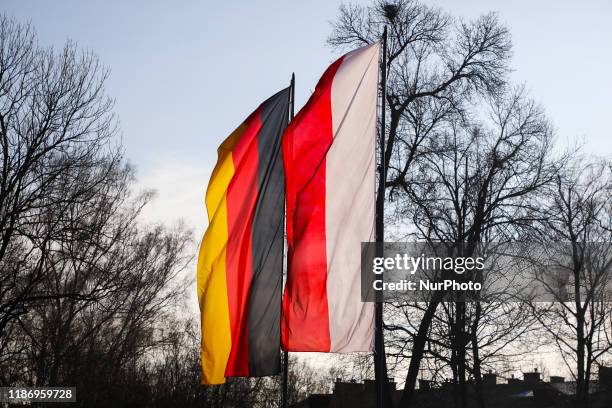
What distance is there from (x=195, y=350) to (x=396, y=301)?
16.1 metres

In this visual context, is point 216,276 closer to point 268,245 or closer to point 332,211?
point 268,245

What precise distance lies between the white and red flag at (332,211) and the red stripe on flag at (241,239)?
6.12ft

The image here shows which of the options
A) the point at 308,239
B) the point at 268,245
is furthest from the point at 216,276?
the point at 308,239

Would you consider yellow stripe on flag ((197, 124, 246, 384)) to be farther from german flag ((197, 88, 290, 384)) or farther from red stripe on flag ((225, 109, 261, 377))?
red stripe on flag ((225, 109, 261, 377))

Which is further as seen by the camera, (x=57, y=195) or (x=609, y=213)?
(x=609, y=213)

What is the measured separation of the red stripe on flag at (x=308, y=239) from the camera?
10828 mm

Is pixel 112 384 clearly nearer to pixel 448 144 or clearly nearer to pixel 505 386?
pixel 448 144

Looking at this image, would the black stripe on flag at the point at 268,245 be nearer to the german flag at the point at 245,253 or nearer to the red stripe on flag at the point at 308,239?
the german flag at the point at 245,253

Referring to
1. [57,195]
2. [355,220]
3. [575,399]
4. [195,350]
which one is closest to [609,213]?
[575,399]

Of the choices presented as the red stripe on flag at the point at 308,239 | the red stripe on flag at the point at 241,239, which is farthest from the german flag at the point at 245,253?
the red stripe on flag at the point at 308,239

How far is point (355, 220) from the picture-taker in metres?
10.9

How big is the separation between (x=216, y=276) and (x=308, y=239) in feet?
9.63

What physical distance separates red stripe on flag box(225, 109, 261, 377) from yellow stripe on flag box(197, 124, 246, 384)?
11 centimetres

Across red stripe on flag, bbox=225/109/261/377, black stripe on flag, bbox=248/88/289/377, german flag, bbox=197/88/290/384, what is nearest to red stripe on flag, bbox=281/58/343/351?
black stripe on flag, bbox=248/88/289/377
